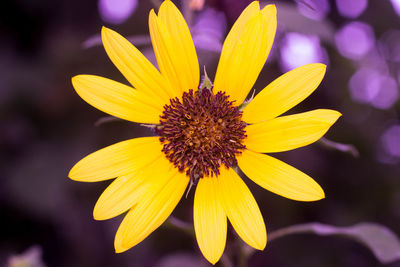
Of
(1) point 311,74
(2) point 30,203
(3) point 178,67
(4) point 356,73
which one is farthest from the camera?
(4) point 356,73

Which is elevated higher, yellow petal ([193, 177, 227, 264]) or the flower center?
the flower center

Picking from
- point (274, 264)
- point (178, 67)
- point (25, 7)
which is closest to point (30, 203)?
point (25, 7)

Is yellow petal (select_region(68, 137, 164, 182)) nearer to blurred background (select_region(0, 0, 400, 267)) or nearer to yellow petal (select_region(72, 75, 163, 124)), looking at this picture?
yellow petal (select_region(72, 75, 163, 124))

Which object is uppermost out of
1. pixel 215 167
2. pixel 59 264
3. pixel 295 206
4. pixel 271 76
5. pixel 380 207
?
pixel 215 167

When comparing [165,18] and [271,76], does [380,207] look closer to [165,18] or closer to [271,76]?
[271,76]

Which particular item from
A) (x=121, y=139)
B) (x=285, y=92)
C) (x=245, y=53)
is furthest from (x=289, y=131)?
(x=121, y=139)

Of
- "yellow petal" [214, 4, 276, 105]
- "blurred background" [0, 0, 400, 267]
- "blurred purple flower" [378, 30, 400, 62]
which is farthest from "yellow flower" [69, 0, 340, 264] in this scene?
"blurred purple flower" [378, 30, 400, 62]
